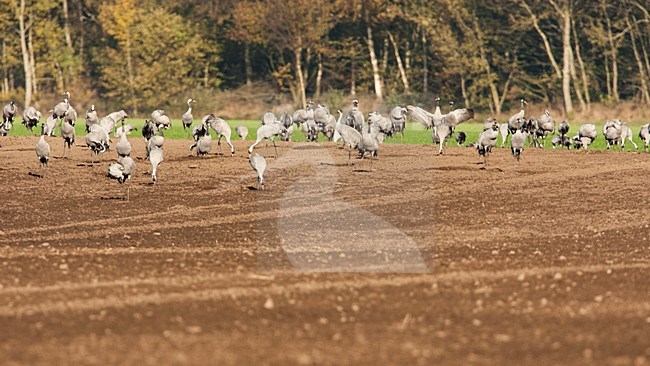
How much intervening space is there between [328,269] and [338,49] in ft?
192

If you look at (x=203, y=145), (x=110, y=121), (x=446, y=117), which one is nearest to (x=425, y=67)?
(x=446, y=117)

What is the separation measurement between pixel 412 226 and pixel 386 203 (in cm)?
279

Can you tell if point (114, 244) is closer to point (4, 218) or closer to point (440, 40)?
point (4, 218)

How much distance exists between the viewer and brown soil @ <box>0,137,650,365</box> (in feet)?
26.9

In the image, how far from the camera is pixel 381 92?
66688 mm

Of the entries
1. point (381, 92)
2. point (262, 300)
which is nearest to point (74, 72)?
point (381, 92)

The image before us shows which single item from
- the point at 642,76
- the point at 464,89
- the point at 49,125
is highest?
the point at 642,76

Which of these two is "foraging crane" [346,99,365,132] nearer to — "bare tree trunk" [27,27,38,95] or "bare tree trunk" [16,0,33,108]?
"bare tree trunk" [16,0,33,108]

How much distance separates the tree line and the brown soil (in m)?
37.8

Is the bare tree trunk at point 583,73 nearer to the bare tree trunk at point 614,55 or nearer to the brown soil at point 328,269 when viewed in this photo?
the bare tree trunk at point 614,55

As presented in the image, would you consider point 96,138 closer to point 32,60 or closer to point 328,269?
point 328,269

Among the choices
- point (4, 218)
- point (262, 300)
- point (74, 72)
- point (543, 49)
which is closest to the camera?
point (262, 300)

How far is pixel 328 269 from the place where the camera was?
11.5m

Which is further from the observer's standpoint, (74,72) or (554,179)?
(74,72)
